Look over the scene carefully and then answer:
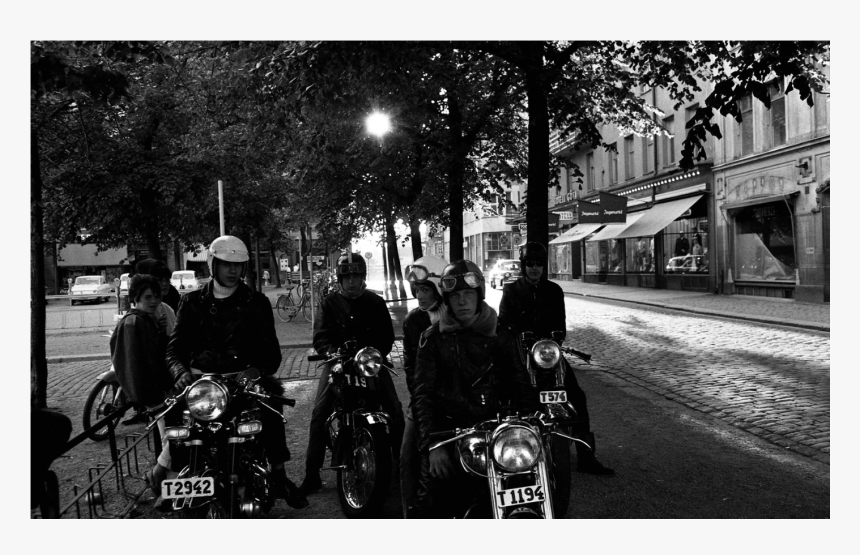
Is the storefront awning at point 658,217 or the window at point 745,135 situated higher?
the window at point 745,135

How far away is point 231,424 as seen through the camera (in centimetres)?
396

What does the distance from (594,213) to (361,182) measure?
12.5 m

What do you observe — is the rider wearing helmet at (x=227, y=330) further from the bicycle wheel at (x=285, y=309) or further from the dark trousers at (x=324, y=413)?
the bicycle wheel at (x=285, y=309)

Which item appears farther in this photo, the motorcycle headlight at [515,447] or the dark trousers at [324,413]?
the dark trousers at [324,413]

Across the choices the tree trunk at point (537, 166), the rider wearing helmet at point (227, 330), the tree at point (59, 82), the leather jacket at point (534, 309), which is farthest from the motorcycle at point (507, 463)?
the tree trunk at point (537, 166)

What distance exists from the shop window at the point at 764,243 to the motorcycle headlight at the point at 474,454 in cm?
2170

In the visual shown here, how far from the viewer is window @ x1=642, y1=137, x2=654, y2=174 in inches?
1253

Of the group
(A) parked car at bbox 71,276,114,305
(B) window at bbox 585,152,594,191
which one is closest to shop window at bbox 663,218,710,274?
(B) window at bbox 585,152,594,191

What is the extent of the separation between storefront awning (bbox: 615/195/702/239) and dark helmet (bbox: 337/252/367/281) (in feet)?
79.2

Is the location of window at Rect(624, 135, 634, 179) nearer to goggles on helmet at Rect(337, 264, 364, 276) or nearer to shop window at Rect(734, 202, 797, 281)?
shop window at Rect(734, 202, 797, 281)

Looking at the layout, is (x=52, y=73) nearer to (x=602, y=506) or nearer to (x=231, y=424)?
(x=231, y=424)

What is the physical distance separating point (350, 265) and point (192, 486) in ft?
7.14

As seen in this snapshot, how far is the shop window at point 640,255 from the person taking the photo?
105 ft

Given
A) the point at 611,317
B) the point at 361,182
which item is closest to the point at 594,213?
the point at 611,317
